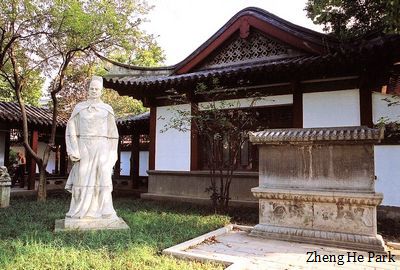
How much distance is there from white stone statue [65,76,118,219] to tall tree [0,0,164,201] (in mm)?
3893

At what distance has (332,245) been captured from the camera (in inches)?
199

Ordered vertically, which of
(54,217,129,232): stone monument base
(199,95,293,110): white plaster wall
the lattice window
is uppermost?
the lattice window

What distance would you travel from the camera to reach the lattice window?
9336 millimetres

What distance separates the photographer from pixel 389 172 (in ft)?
24.1

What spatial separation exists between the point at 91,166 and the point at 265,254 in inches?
132

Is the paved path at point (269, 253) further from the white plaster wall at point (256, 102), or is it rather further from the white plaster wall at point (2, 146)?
the white plaster wall at point (2, 146)

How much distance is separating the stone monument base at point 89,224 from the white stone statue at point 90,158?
7 centimetres

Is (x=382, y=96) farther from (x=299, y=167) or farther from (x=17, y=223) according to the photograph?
(x=17, y=223)

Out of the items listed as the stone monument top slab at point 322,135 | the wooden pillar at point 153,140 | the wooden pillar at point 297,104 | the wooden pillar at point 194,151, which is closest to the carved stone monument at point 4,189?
the wooden pillar at point 153,140

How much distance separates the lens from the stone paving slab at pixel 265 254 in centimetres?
416

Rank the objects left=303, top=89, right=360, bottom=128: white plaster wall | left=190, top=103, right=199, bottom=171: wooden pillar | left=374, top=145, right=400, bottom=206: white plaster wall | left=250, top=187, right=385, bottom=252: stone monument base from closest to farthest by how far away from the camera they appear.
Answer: left=250, top=187, right=385, bottom=252: stone monument base → left=374, top=145, right=400, bottom=206: white plaster wall → left=303, top=89, right=360, bottom=128: white plaster wall → left=190, top=103, right=199, bottom=171: wooden pillar

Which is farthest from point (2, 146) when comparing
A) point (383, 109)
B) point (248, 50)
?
point (383, 109)

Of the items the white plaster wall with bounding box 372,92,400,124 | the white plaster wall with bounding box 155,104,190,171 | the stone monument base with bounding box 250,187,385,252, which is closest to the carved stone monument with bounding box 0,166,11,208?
the white plaster wall with bounding box 155,104,190,171

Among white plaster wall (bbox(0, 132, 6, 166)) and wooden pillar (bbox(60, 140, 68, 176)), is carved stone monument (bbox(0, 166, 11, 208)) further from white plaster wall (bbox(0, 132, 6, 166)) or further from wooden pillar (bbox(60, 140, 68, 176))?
wooden pillar (bbox(60, 140, 68, 176))
